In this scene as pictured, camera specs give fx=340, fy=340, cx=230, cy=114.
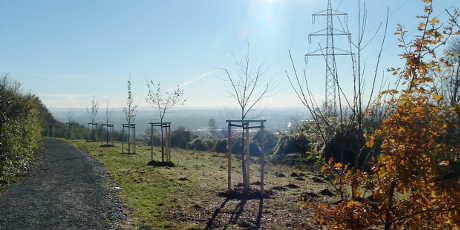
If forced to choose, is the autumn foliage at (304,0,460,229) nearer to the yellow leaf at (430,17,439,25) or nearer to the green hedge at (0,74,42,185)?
the yellow leaf at (430,17,439,25)

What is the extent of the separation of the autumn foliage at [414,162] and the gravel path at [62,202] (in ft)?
13.5

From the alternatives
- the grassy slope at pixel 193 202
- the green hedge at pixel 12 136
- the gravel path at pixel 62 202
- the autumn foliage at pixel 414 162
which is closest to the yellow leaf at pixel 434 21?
the autumn foliage at pixel 414 162

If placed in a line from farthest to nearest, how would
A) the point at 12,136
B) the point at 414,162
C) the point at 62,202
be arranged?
the point at 12,136
the point at 62,202
the point at 414,162

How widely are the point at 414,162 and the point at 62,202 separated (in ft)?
21.5

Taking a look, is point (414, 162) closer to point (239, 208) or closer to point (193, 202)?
point (239, 208)

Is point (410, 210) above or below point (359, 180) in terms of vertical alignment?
below

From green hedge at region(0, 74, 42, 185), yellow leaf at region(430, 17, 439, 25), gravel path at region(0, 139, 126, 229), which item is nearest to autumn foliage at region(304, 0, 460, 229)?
yellow leaf at region(430, 17, 439, 25)

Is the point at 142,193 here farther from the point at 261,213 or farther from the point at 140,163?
the point at 140,163

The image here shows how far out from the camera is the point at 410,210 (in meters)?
2.82

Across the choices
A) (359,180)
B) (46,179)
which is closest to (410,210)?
(359,180)

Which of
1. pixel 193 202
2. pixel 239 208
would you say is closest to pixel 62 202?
pixel 193 202

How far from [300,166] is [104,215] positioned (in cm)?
1122

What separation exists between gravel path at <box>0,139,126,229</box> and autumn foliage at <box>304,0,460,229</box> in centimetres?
411

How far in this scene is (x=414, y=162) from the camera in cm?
249
